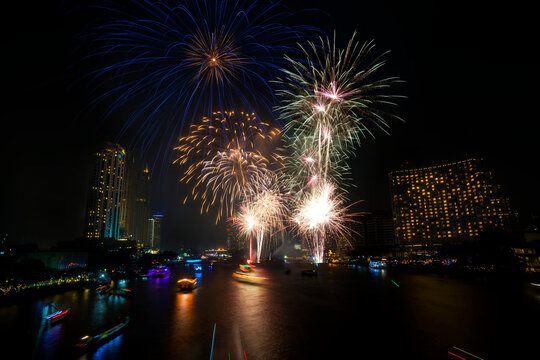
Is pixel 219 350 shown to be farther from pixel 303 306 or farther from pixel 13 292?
pixel 13 292

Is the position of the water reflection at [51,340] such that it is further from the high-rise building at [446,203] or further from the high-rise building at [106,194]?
the high-rise building at [446,203]

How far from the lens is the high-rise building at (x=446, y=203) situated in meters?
123

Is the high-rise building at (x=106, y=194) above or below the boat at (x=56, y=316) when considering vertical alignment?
above

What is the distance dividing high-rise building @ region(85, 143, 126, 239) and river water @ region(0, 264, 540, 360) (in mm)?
115504

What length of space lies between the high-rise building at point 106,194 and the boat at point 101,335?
13492 centimetres

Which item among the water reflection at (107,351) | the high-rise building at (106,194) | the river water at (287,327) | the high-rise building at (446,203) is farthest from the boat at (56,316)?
the high-rise building at (446,203)

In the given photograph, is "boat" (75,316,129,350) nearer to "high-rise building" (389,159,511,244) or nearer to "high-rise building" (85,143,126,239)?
"high-rise building" (85,143,126,239)

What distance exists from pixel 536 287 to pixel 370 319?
3737cm

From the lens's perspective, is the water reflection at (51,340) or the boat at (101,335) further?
the boat at (101,335)

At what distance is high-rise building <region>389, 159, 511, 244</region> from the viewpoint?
123375mm

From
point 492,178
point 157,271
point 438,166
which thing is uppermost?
point 438,166

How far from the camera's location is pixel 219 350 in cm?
1620

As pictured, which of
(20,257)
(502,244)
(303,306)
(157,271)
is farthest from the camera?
(157,271)

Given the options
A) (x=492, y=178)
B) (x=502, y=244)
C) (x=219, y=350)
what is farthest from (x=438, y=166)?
(x=219, y=350)
